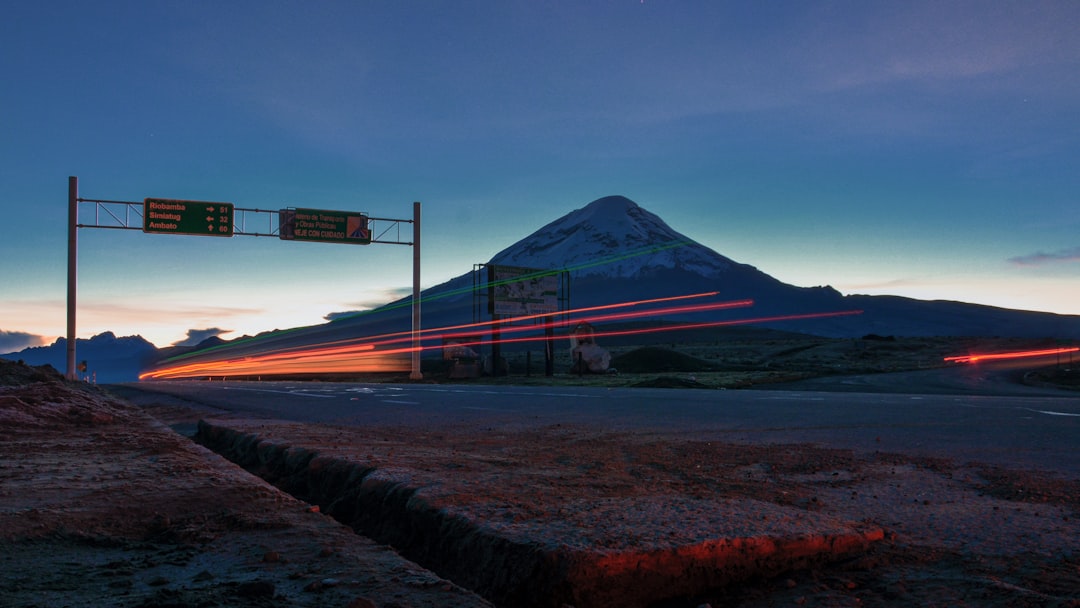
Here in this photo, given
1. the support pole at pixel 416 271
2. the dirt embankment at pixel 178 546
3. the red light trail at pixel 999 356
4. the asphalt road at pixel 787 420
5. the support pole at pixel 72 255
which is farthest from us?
the red light trail at pixel 999 356

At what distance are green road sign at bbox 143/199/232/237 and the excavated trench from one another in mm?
32412

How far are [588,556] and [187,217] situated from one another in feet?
113

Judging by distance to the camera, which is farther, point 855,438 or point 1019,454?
point 855,438

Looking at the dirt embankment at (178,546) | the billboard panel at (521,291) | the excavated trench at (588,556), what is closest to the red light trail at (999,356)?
the billboard panel at (521,291)

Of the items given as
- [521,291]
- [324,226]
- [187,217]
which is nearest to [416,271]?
[324,226]

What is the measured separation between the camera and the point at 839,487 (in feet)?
14.9

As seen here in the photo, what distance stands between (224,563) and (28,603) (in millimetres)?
628

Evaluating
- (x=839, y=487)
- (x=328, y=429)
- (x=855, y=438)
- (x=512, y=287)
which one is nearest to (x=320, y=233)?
(x=512, y=287)

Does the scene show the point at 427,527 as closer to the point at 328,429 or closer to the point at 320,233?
the point at 328,429

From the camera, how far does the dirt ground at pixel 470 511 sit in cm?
244

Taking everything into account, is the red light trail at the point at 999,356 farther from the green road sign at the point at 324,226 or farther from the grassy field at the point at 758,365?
the green road sign at the point at 324,226

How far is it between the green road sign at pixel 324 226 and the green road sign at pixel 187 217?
2406mm

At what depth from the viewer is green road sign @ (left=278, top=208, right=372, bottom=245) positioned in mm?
33938

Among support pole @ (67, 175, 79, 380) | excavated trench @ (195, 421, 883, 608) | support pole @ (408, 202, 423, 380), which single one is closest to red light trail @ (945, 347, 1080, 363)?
support pole @ (408, 202, 423, 380)
